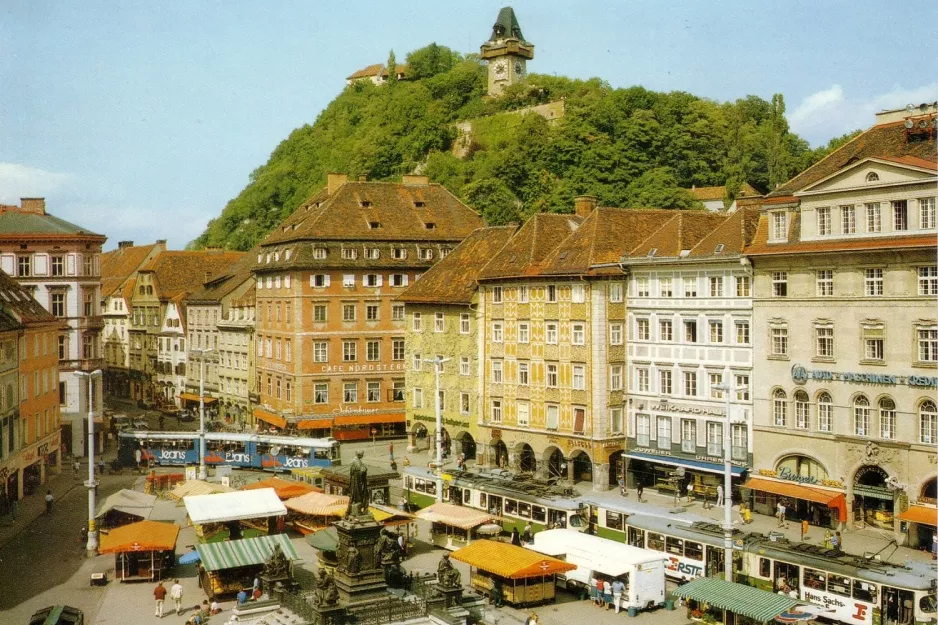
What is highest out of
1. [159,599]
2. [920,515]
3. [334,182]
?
[334,182]

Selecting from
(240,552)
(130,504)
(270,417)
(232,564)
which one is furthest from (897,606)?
(270,417)

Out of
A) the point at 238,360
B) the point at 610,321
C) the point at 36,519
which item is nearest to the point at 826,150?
the point at 610,321

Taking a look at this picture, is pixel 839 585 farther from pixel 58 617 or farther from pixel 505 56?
pixel 505 56

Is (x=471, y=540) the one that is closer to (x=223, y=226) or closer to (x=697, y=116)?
(x=697, y=116)

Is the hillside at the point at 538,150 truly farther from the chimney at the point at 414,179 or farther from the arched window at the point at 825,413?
the arched window at the point at 825,413

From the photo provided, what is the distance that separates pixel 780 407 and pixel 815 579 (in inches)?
548

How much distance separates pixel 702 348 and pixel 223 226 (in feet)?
313

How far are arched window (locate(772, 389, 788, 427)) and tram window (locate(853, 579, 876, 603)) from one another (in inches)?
569

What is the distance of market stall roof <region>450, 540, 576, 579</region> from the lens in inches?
1357

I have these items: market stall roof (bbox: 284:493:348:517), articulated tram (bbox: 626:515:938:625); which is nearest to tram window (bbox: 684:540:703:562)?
articulated tram (bbox: 626:515:938:625)

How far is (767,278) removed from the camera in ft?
153

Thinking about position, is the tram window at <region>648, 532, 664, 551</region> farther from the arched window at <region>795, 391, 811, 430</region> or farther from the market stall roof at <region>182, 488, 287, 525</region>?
the market stall roof at <region>182, 488, 287, 525</region>

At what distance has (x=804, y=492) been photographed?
43.6m

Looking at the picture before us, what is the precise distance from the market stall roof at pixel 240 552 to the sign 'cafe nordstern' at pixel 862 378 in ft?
73.2
